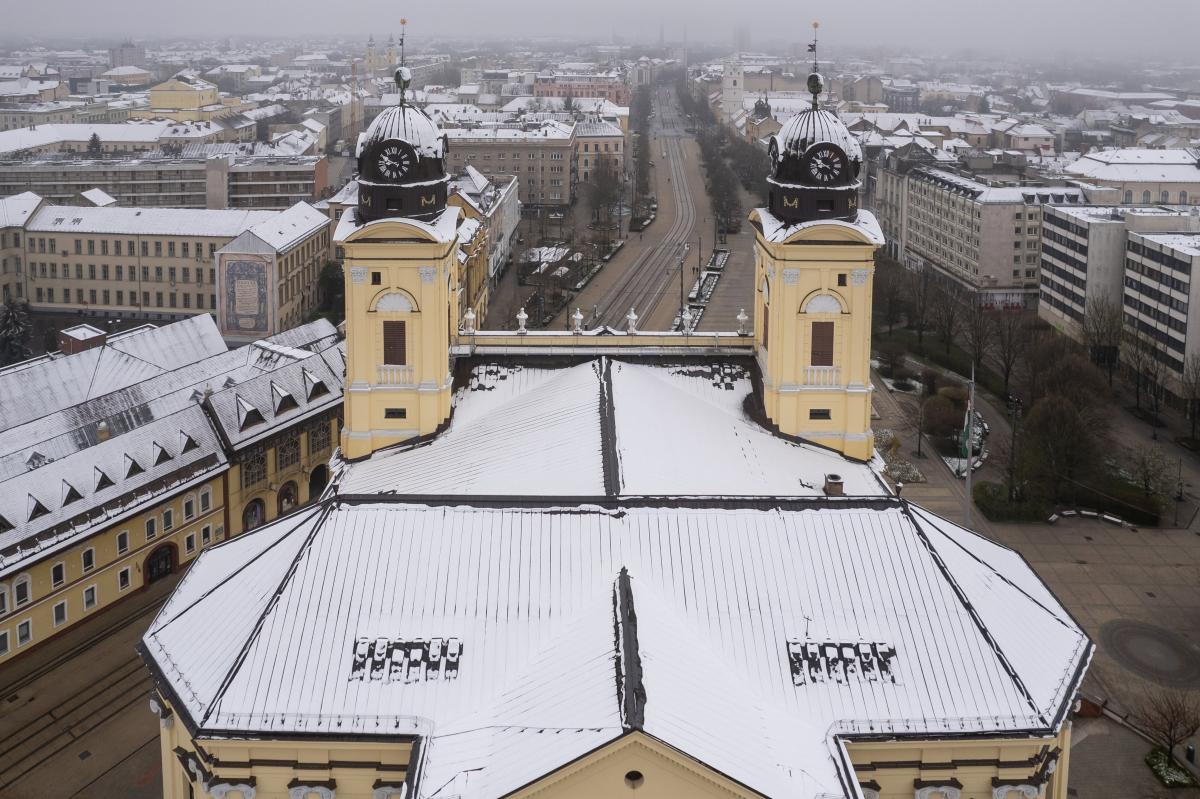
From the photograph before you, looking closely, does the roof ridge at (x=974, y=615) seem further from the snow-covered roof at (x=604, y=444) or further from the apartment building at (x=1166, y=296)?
the apartment building at (x=1166, y=296)

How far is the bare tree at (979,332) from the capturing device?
11606cm

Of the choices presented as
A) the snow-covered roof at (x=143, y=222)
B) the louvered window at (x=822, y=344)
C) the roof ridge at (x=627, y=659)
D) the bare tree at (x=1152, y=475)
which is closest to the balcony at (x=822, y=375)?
the louvered window at (x=822, y=344)

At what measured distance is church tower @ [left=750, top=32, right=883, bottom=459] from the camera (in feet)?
187

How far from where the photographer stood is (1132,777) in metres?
52.1

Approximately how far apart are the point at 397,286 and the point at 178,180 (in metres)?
139

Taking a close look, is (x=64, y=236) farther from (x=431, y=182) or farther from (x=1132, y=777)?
(x=1132, y=777)

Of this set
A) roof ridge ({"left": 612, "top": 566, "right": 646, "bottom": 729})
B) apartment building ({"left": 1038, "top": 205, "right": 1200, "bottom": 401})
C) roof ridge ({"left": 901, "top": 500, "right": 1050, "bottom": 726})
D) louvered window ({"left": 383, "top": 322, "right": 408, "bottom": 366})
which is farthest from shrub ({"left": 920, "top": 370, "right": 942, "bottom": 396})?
roof ridge ({"left": 612, "top": 566, "right": 646, "bottom": 729})

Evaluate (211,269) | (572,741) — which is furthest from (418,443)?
(211,269)

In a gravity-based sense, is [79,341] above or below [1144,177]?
below

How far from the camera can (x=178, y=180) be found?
184 metres

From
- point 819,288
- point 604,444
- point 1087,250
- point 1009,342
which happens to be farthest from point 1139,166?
point 604,444

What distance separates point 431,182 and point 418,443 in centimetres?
1200

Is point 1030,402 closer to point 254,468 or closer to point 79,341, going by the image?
point 254,468

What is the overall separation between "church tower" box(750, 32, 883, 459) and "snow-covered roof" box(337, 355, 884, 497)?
181cm
